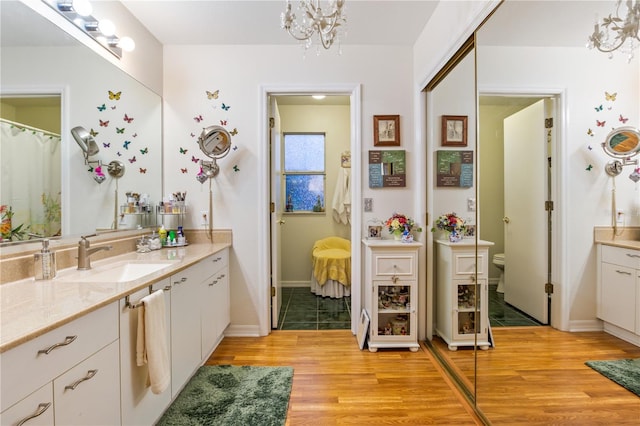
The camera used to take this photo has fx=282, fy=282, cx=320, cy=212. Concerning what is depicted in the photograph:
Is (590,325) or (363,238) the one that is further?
(363,238)

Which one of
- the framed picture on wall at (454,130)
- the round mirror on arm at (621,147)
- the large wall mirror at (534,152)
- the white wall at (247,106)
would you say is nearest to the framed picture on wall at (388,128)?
the white wall at (247,106)

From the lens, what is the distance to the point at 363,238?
2639mm

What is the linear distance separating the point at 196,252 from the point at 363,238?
1436 mm

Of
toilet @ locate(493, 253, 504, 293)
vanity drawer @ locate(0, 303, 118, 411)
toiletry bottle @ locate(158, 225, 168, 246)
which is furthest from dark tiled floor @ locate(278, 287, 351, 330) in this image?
vanity drawer @ locate(0, 303, 118, 411)

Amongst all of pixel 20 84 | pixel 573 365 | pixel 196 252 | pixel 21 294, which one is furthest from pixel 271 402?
pixel 20 84

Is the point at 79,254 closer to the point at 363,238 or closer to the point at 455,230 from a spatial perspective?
the point at 363,238

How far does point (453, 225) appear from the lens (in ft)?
6.93

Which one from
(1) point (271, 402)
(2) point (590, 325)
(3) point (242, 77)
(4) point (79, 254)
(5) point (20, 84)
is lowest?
(1) point (271, 402)

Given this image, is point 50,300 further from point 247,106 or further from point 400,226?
point 400,226

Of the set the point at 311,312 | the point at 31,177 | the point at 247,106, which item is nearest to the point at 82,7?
the point at 31,177

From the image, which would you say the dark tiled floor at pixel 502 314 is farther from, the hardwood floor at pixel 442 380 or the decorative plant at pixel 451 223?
the decorative plant at pixel 451 223

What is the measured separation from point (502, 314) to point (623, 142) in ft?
3.08

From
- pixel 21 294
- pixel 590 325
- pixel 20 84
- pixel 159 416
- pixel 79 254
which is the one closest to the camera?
pixel 590 325

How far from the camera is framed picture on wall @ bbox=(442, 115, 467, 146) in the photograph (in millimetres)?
1886
